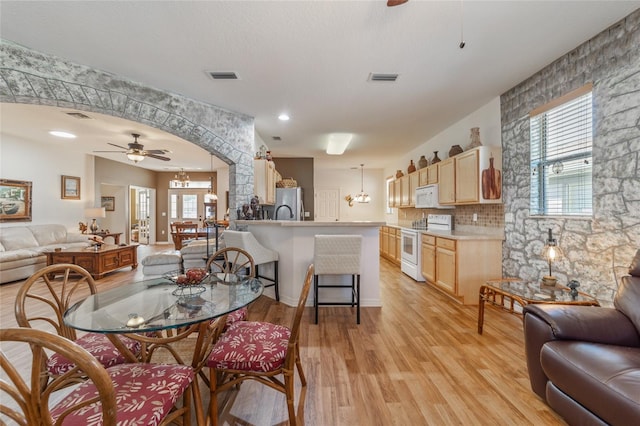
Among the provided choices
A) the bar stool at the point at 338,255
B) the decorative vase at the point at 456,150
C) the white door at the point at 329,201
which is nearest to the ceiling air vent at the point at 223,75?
the bar stool at the point at 338,255

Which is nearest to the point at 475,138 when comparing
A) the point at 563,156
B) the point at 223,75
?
the point at 563,156

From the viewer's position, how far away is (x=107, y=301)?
1.77m

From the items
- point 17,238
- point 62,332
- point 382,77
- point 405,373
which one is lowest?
point 405,373

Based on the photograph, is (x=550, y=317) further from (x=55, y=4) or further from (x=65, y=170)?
(x=65, y=170)

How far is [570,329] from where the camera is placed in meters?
1.71

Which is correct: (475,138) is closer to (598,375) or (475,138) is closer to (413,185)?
(413,185)

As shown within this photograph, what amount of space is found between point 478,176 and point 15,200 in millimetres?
8583

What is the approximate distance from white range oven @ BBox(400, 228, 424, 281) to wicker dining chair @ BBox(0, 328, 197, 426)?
167 inches

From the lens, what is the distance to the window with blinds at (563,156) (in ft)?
8.67

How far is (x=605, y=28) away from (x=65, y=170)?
9.59m

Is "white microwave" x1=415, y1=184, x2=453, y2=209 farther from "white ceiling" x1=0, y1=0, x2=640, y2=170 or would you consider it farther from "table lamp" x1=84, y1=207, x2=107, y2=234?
"table lamp" x1=84, y1=207, x2=107, y2=234

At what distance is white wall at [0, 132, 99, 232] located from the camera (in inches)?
221

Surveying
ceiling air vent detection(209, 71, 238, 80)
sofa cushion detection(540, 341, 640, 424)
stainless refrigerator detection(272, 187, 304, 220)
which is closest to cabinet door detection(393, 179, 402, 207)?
stainless refrigerator detection(272, 187, 304, 220)

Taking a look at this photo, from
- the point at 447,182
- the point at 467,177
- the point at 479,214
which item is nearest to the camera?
the point at 467,177
